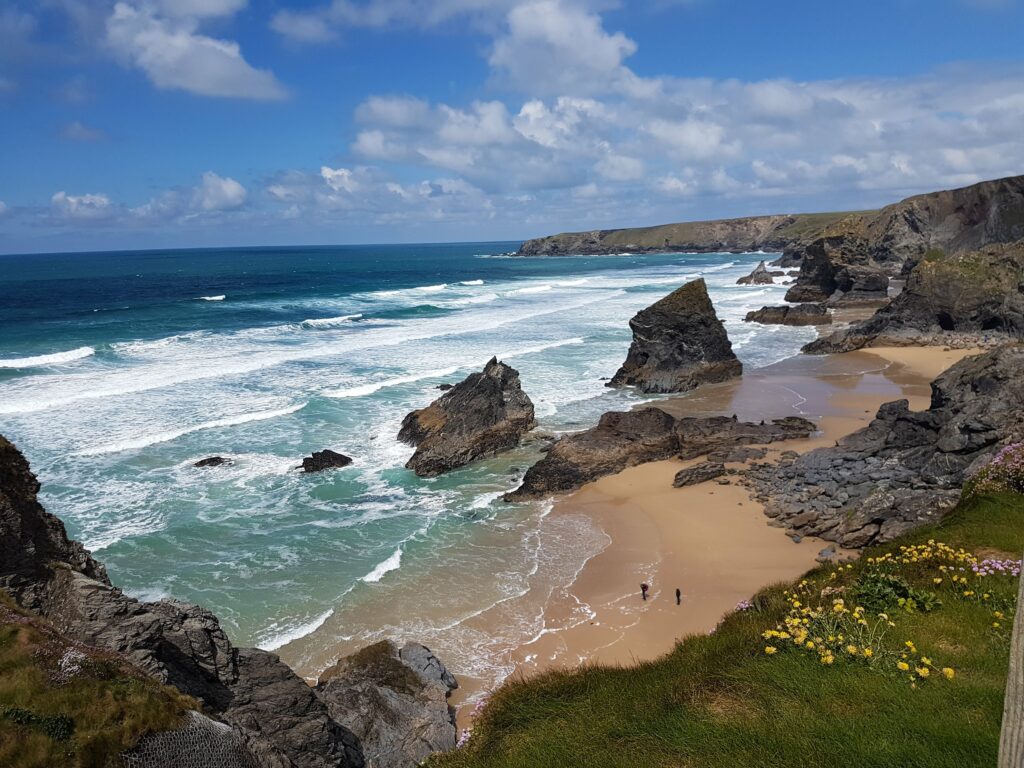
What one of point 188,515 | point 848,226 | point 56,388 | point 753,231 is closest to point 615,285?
point 848,226

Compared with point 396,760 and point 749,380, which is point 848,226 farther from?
point 396,760

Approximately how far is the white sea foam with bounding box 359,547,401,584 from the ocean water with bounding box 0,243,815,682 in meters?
0.06

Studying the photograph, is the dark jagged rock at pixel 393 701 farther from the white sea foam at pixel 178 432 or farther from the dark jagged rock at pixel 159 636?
the white sea foam at pixel 178 432

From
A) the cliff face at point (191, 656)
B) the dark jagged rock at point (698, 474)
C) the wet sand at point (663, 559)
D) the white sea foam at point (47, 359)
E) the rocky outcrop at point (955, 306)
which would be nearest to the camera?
the cliff face at point (191, 656)

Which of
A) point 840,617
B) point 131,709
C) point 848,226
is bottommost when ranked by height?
point 840,617

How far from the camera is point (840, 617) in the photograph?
7539 mm

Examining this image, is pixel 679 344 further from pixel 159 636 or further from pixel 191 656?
pixel 159 636

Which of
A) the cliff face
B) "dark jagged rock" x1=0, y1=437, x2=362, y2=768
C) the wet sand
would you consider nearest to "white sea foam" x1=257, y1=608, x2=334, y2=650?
the wet sand

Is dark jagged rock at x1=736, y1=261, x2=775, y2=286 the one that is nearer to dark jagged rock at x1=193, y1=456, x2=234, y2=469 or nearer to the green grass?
dark jagged rock at x1=193, y1=456, x2=234, y2=469

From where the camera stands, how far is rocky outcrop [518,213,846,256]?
6619 inches

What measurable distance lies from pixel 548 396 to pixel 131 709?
29.2 m

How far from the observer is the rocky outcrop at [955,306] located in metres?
40.1

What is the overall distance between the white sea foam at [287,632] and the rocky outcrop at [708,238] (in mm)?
159715

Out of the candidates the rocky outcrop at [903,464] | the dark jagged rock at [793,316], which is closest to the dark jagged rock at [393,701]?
the rocky outcrop at [903,464]
